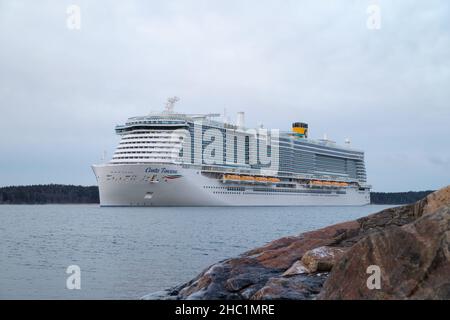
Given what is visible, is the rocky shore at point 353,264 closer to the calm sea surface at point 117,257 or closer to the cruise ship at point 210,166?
the calm sea surface at point 117,257

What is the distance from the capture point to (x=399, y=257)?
5809mm

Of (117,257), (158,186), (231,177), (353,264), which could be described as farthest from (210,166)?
(353,264)

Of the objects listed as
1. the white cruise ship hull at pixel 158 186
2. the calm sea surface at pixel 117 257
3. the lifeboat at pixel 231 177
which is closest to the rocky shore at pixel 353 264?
Result: the calm sea surface at pixel 117 257

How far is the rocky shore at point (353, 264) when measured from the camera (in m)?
5.68

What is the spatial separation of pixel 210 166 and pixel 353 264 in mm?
58663

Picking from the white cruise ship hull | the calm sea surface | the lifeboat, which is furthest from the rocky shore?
the lifeboat

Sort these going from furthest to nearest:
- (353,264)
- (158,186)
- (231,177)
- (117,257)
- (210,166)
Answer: (231,177) → (210,166) → (158,186) → (117,257) → (353,264)

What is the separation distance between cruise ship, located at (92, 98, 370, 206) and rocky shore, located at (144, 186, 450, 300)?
158ft

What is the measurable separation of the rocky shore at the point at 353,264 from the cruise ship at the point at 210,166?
158 ft

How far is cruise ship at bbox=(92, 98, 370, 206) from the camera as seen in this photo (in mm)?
59094

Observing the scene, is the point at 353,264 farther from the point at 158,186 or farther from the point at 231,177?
the point at 231,177

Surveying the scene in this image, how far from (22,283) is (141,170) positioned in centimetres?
4259

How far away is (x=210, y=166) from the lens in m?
64.6
